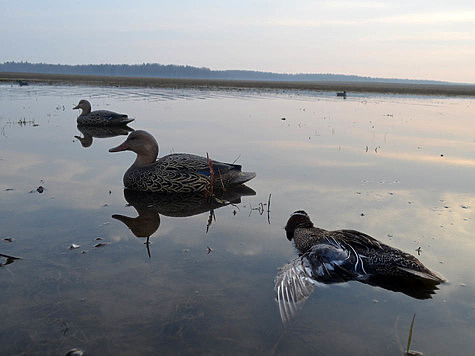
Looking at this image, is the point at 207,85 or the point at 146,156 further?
the point at 207,85

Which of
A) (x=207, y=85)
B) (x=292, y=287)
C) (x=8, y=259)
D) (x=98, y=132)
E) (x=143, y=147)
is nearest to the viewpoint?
(x=292, y=287)

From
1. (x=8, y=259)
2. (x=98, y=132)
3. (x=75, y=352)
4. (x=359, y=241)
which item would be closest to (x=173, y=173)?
(x=8, y=259)

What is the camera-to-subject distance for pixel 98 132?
13.7m

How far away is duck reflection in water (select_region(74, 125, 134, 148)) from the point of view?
12.0 meters

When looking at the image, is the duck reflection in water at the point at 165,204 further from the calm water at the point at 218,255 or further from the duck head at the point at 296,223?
the duck head at the point at 296,223

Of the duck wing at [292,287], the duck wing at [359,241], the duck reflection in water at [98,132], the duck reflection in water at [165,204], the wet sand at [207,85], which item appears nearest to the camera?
the duck wing at [292,287]

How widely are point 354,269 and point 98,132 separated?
11.3 m

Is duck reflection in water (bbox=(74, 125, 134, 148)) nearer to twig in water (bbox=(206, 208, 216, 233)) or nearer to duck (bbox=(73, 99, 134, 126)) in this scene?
duck (bbox=(73, 99, 134, 126))

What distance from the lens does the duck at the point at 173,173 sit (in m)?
6.88

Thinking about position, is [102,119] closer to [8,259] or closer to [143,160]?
[143,160]

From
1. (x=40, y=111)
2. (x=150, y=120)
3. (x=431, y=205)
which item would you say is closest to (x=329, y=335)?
(x=431, y=205)

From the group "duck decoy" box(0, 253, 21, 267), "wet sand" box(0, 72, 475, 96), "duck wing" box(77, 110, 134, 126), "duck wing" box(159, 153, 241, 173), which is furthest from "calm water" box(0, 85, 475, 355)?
"wet sand" box(0, 72, 475, 96)

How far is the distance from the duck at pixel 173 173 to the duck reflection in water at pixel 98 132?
461 centimetres

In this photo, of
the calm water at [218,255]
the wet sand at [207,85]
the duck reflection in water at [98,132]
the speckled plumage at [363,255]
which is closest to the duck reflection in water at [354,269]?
the speckled plumage at [363,255]
